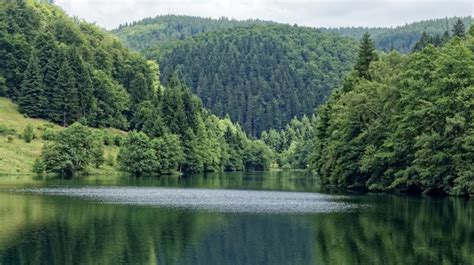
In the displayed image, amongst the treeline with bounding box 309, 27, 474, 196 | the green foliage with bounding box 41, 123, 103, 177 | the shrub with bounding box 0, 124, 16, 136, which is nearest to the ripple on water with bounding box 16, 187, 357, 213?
the treeline with bounding box 309, 27, 474, 196

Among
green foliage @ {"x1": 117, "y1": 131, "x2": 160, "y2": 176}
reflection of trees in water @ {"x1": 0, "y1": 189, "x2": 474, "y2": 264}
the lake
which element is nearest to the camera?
reflection of trees in water @ {"x1": 0, "y1": 189, "x2": 474, "y2": 264}

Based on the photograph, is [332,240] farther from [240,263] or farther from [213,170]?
[213,170]

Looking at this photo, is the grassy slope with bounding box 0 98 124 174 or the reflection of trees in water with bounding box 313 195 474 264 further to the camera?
the grassy slope with bounding box 0 98 124 174

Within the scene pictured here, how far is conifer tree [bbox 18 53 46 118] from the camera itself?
163500 millimetres

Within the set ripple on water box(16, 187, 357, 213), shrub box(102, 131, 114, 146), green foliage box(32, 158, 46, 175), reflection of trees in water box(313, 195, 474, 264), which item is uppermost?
shrub box(102, 131, 114, 146)

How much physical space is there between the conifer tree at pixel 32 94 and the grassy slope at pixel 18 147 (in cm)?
223

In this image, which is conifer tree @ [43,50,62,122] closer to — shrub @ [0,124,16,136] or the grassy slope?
the grassy slope

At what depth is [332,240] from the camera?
141ft

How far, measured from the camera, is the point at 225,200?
73.3 metres

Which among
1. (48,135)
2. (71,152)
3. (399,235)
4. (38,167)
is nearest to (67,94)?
(48,135)

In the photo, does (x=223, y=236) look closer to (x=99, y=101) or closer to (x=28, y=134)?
(x=28, y=134)

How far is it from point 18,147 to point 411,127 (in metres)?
80.5

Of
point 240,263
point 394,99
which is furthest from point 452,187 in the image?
point 240,263

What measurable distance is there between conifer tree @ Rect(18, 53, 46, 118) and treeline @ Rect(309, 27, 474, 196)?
8293 cm
